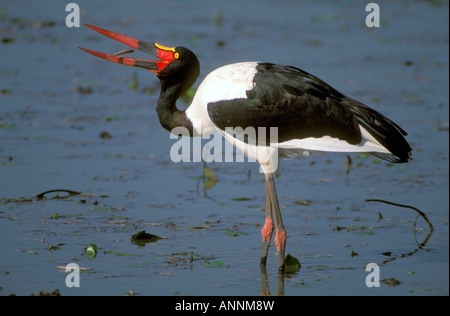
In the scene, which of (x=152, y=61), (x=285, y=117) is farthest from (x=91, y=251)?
(x=285, y=117)

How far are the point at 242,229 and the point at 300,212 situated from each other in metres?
0.72

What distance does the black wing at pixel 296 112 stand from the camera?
6.29 m

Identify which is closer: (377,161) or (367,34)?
(377,161)

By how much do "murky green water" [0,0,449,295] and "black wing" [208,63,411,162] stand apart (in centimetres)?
97

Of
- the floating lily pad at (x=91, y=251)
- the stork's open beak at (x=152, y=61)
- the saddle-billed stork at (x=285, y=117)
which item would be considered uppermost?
the stork's open beak at (x=152, y=61)

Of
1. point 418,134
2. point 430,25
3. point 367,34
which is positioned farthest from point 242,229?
point 430,25

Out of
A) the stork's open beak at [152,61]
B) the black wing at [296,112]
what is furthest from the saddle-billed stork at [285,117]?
the stork's open beak at [152,61]

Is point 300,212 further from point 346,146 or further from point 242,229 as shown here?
point 346,146

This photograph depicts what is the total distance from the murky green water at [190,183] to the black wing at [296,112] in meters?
0.97

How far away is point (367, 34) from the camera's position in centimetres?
1507

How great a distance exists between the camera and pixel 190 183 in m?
8.27

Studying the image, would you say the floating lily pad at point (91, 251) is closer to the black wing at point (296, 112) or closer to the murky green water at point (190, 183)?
the murky green water at point (190, 183)

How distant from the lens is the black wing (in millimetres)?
6293

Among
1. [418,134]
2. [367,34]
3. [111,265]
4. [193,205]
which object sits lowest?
[111,265]
